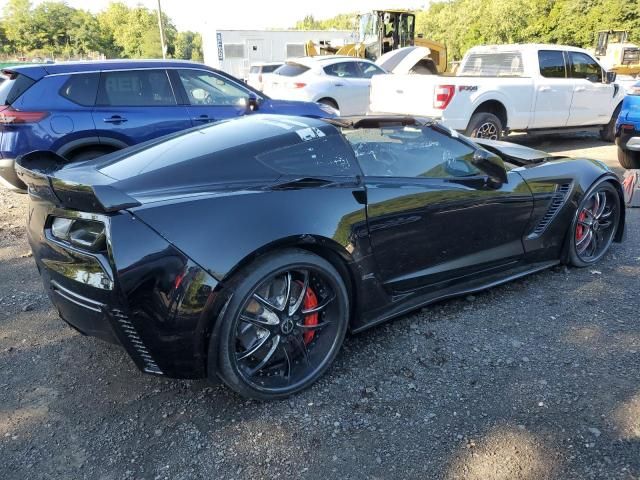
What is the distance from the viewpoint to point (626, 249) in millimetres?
4508

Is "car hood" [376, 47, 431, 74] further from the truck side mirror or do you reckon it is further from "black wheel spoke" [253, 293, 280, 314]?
"black wheel spoke" [253, 293, 280, 314]

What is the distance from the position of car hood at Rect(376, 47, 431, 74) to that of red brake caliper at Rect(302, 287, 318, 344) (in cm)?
1073

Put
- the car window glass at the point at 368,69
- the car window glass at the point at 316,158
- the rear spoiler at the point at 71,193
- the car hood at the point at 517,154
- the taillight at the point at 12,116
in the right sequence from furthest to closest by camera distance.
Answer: the car window glass at the point at 368,69, the taillight at the point at 12,116, the car hood at the point at 517,154, the car window glass at the point at 316,158, the rear spoiler at the point at 71,193

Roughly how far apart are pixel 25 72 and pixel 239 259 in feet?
14.7

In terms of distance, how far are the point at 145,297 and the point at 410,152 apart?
1.89 meters

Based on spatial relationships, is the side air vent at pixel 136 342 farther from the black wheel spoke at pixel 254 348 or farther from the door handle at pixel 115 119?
the door handle at pixel 115 119

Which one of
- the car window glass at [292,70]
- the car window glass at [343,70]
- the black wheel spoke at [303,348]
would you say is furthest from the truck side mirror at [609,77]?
the black wheel spoke at [303,348]

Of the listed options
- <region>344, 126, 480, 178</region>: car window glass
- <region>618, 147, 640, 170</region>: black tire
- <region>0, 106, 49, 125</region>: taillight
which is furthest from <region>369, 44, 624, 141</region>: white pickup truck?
<region>0, 106, 49, 125</region>: taillight

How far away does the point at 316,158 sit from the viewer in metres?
2.81

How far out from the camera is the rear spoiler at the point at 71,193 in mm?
2154

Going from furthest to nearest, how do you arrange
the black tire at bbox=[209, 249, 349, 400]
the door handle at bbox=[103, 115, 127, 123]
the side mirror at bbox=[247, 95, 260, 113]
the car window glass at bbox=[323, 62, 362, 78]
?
the car window glass at bbox=[323, 62, 362, 78] → the side mirror at bbox=[247, 95, 260, 113] → the door handle at bbox=[103, 115, 127, 123] → the black tire at bbox=[209, 249, 349, 400]

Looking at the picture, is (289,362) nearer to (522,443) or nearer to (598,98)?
(522,443)

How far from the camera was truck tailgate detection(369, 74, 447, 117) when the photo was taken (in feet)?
25.6

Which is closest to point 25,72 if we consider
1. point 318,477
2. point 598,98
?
point 318,477
